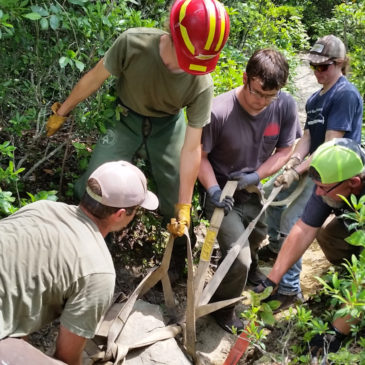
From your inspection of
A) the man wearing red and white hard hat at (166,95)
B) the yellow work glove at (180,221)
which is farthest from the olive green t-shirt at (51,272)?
the man wearing red and white hard hat at (166,95)

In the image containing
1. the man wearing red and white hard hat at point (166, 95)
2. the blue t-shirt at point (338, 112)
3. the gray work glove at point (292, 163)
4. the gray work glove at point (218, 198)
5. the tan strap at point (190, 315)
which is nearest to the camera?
the man wearing red and white hard hat at point (166, 95)

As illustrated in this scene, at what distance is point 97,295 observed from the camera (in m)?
2.39

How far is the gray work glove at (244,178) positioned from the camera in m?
3.80

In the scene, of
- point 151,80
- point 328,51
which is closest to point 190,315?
point 151,80

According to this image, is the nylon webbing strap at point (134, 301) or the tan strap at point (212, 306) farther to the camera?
the tan strap at point (212, 306)

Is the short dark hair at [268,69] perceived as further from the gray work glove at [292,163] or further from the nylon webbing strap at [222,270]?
the nylon webbing strap at [222,270]

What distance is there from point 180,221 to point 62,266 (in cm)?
129

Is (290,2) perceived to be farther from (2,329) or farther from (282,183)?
(2,329)

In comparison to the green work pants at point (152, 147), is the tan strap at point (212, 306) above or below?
below

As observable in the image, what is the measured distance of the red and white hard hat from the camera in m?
3.04

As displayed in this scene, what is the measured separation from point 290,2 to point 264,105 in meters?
8.43

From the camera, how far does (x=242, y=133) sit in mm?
3779

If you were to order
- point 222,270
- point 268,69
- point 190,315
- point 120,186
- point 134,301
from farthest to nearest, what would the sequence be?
point 268,69 < point 222,270 < point 190,315 < point 134,301 < point 120,186

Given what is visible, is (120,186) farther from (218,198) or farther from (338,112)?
(338,112)
